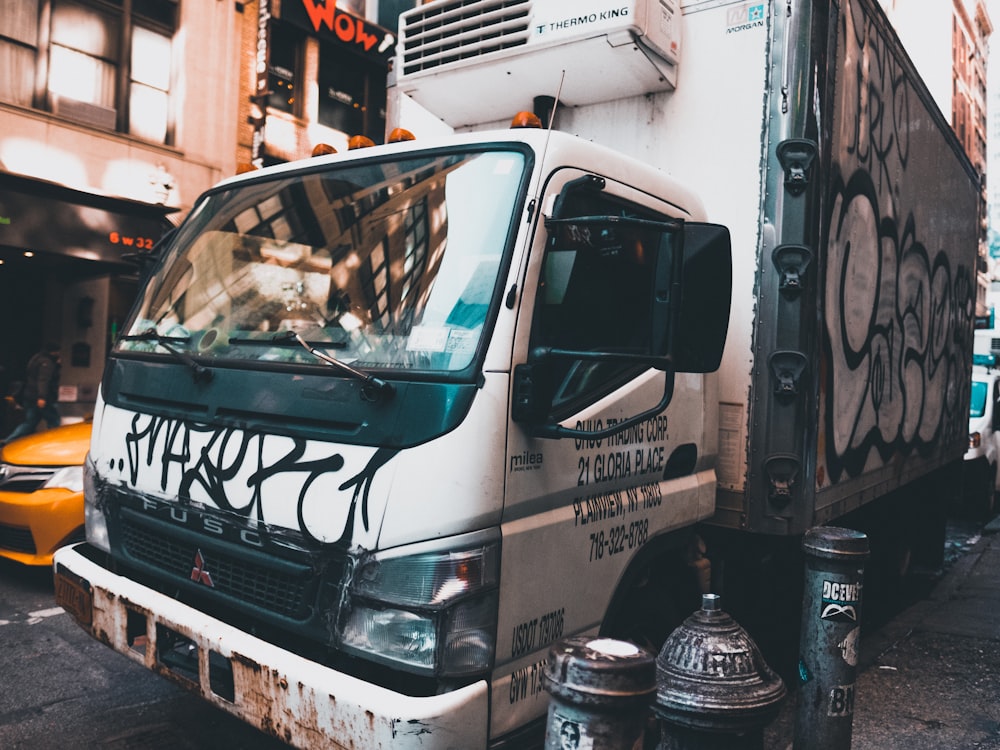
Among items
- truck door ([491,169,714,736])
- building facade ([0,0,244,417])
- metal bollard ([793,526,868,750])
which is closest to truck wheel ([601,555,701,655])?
truck door ([491,169,714,736])

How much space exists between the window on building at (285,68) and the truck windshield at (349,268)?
43.8ft

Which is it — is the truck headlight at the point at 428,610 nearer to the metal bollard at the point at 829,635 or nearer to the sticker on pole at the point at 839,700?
the metal bollard at the point at 829,635

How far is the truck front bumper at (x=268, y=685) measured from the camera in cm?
234

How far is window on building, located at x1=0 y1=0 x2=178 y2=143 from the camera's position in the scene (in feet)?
40.7

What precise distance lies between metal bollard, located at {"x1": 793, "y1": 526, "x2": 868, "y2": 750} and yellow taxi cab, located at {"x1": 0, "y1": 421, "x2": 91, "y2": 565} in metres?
4.61

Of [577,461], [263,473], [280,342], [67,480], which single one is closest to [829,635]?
[577,461]

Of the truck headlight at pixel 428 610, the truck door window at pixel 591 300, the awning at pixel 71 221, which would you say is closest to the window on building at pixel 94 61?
the awning at pixel 71 221

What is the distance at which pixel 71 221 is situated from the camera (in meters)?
11.9

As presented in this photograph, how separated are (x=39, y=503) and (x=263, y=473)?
370cm

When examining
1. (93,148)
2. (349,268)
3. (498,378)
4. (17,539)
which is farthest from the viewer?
(93,148)

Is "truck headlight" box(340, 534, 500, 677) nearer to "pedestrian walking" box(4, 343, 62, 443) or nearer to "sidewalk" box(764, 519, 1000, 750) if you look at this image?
"sidewalk" box(764, 519, 1000, 750)

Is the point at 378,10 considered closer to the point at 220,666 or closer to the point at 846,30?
the point at 846,30

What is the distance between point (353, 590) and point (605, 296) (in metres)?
1.30

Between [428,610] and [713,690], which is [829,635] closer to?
[713,690]
